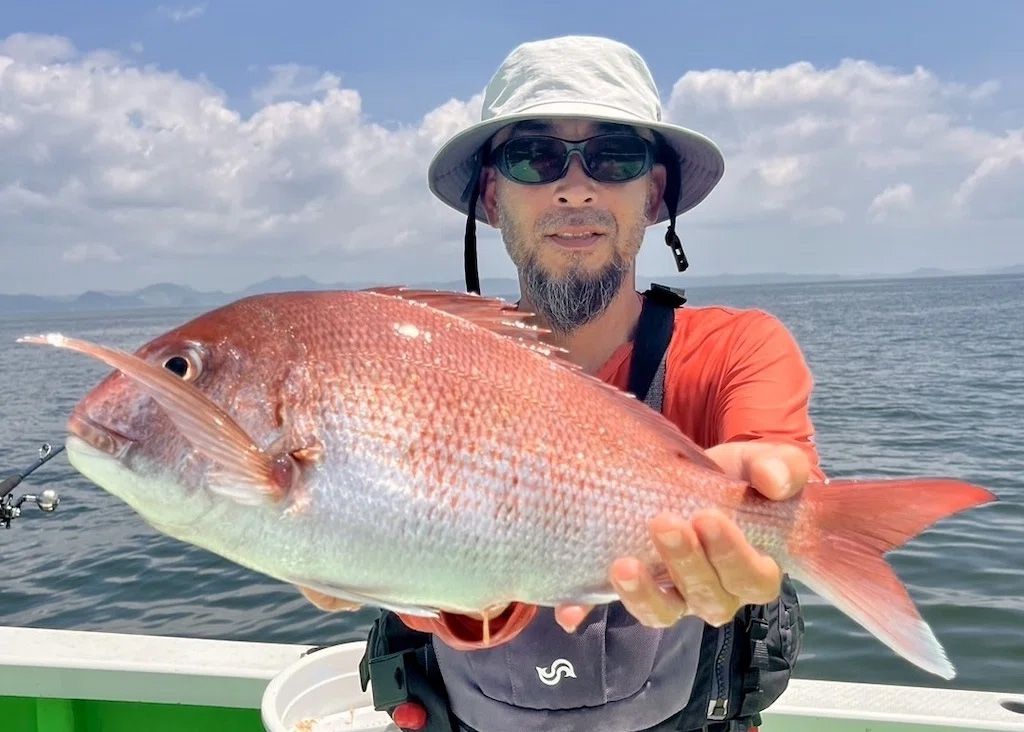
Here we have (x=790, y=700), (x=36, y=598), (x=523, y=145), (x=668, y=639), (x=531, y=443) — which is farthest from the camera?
(x=36, y=598)

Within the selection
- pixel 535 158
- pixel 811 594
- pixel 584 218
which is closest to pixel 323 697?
pixel 584 218

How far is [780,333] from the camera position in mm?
2471

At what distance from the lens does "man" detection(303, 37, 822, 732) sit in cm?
176

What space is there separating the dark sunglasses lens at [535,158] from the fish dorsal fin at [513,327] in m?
0.90

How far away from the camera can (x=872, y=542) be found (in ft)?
5.69

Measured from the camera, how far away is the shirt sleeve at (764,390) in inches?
81.9

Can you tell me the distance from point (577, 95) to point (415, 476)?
1.62 meters

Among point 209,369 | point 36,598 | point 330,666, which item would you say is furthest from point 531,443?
point 36,598

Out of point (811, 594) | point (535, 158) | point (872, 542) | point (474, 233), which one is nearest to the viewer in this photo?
point (872, 542)

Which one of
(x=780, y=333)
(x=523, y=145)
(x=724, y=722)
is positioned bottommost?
(x=724, y=722)

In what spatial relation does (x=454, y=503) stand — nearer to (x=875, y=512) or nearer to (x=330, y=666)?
(x=875, y=512)

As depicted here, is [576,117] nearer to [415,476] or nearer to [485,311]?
[485,311]

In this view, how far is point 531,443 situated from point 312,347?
21.0 inches

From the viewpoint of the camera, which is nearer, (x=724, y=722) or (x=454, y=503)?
(x=454, y=503)
